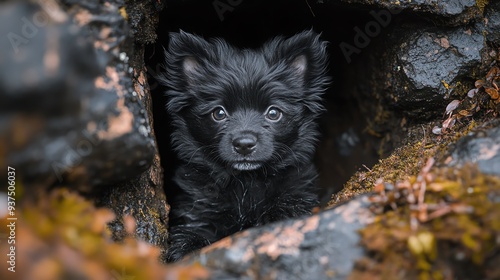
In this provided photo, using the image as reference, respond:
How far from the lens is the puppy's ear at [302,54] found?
5.22 m

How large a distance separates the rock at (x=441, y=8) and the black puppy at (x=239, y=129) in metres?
0.88

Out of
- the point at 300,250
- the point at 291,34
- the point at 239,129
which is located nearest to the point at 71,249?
the point at 300,250

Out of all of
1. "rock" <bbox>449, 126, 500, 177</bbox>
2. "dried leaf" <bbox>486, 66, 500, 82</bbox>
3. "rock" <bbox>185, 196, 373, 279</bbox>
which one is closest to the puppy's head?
"dried leaf" <bbox>486, 66, 500, 82</bbox>

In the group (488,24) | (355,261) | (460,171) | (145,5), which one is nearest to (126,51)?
(145,5)

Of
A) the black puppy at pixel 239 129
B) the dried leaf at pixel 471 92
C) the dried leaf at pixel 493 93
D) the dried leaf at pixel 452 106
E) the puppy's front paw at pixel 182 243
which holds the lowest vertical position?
the puppy's front paw at pixel 182 243

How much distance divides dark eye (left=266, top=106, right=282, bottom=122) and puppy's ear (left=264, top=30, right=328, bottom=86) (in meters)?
0.46

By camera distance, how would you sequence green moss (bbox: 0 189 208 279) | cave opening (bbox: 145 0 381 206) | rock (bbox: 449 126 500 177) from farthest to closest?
cave opening (bbox: 145 0 381 206), rock (bbox: 449 126 500 177), green moss (bbox: 0 189 208 279)

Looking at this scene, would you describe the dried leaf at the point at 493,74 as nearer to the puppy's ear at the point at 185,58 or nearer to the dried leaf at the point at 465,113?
Answer: the dried leaf at the point at 465,113

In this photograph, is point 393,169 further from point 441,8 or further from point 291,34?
point 291,34

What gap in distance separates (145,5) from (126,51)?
122 centimetres

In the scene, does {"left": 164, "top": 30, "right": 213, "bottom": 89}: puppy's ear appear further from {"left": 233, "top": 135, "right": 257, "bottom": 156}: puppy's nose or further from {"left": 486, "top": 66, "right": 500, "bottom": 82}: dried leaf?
{"left": 486, "top": 66, "right": 500, "bottom": 82}: dried leaf

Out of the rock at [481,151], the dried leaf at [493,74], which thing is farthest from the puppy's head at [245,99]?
the rock at [481,151]

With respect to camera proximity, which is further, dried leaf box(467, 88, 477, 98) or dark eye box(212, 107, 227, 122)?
dark eye box(212, 107, 227, 122)

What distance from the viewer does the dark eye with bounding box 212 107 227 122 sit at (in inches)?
202
